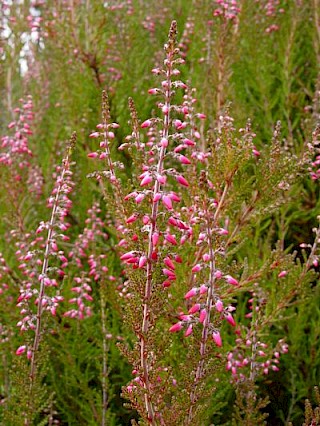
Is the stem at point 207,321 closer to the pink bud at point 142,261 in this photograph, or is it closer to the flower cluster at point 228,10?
the pink bud at point 142,261

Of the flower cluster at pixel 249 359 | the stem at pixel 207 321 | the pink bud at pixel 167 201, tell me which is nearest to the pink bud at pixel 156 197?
the pink bud at pixel 167 201

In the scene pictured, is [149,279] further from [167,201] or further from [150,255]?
[167,201]

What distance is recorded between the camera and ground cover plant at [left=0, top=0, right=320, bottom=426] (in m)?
1.54

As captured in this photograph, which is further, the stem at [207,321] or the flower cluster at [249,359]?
the flower cluster at [249,359]

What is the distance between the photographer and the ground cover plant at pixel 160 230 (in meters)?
1.54

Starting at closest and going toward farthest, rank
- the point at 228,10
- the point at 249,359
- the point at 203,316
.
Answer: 1. the point at 203,316
2. the point at 249,359
3. the point at 228,10

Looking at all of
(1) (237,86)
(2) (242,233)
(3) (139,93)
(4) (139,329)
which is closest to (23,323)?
(4) (139,329)

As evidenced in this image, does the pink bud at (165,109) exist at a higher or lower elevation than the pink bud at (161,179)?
higher

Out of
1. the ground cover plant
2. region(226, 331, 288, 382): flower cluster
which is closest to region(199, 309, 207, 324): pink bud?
the ground cover plant

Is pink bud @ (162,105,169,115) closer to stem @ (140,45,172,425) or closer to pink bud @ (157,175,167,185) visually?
stem @ (140,45,172,425)

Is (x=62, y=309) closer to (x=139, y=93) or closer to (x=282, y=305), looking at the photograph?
(x=282, y=305)

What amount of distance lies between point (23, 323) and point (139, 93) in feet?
8.08

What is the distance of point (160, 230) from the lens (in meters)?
1.47

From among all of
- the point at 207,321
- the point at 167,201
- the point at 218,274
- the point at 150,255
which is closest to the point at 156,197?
the point at 167,201
